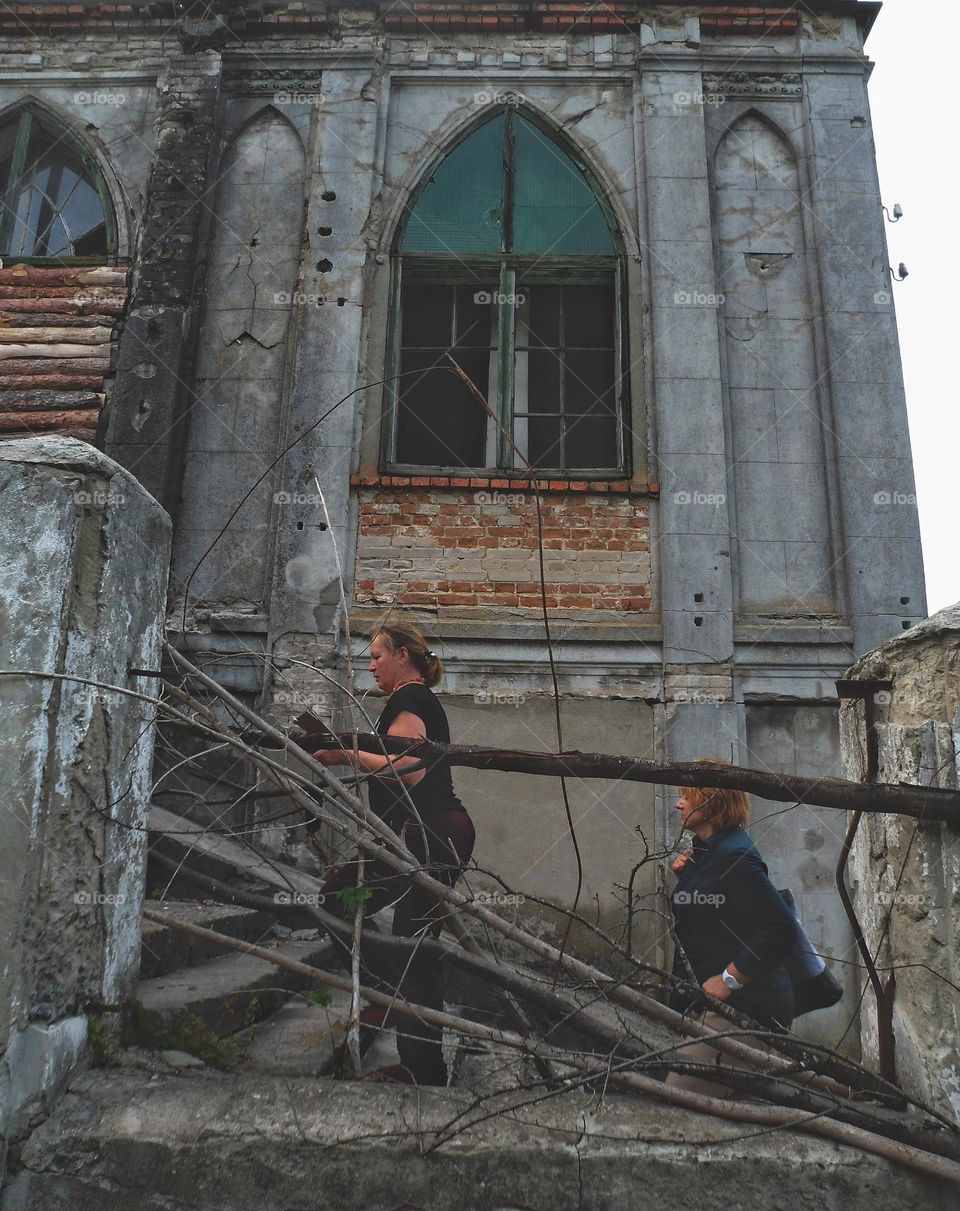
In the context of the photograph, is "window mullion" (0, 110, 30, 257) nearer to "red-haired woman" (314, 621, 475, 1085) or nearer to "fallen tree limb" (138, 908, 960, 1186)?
"red-haired woman" (314, 621, 475, 1085)

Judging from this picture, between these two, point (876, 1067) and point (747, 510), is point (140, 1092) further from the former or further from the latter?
point (747, 510)

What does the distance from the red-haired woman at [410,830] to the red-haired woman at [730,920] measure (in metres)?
0.83

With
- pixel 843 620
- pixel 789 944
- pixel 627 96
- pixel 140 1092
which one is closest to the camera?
pixel 140 1092

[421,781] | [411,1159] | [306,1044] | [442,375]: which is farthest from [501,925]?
[442,375]

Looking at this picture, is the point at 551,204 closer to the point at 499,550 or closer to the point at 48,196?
the point at 499,550

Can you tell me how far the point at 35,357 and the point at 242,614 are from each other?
2.70m

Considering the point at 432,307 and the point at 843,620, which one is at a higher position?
the point at 432,307

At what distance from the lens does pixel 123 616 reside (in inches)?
102

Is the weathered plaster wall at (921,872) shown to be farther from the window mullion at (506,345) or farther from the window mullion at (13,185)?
the window mullion at (13,185)

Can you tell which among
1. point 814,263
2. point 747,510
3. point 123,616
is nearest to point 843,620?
point 747,510

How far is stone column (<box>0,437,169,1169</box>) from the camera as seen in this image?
2223 millimetres

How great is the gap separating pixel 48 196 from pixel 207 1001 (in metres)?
7.31

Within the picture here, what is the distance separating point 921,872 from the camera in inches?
93.9

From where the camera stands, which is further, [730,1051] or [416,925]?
[416,925]
